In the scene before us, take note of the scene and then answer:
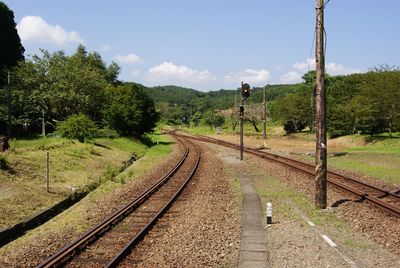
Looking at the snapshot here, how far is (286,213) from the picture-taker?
14.1 m

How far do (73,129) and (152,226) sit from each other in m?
29.2

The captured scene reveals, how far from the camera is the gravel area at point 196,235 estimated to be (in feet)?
31.4

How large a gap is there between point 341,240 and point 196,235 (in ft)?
11.8

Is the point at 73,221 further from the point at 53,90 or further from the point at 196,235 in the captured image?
the point at 53,90

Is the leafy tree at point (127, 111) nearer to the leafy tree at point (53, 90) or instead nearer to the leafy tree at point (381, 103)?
the leafy tree at point (53, 90)

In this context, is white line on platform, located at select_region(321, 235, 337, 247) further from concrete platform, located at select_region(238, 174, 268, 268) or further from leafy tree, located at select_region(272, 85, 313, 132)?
leafy tree, located at select_region(272, 85, 313, 132)

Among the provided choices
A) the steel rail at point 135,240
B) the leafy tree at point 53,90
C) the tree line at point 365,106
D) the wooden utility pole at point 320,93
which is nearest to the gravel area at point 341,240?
the wooden utility pole at point 320,93

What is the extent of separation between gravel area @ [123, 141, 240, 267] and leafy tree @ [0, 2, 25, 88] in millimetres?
48859

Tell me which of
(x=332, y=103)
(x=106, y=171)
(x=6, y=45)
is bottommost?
(x=106, y=171)

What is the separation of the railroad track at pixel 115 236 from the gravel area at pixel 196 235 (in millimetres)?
286

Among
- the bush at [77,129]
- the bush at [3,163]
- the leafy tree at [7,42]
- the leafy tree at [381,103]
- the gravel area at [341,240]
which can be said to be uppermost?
the leafy tree at [7,42]

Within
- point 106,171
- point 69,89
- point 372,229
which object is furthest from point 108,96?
point 372,229

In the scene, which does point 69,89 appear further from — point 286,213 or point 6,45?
point 286,213

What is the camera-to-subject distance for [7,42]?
60.9 metres
